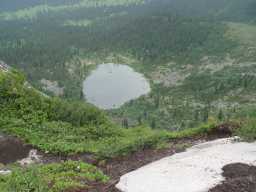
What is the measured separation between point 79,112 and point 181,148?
47.8 feet

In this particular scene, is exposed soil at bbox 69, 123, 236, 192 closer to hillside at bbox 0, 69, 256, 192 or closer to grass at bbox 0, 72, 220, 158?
hillside at bbox 0, 69, 256, 192

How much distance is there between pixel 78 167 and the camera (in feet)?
72.9

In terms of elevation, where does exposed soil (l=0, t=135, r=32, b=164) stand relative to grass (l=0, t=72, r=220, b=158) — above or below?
below

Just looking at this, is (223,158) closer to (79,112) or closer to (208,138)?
(208,138)

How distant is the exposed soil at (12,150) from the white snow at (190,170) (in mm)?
11543

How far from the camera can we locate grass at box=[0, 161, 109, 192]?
1912cm

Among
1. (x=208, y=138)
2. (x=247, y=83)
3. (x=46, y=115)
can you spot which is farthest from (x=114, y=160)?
(x=247, y=83)

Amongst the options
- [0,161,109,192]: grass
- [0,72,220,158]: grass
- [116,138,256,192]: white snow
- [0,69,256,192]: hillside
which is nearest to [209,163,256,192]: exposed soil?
[116,138,256,192]: white snow

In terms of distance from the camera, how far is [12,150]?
30953 mm

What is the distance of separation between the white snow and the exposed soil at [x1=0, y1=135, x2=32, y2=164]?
11543 mm

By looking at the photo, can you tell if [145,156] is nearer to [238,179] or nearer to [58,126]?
[238,179]

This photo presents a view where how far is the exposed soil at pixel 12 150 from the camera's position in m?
30.5

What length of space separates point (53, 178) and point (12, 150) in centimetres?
1121

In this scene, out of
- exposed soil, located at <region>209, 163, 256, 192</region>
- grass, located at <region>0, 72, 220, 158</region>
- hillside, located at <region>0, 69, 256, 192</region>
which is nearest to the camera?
exposed soil, located at <region>209, 163, 256, 192</region>
